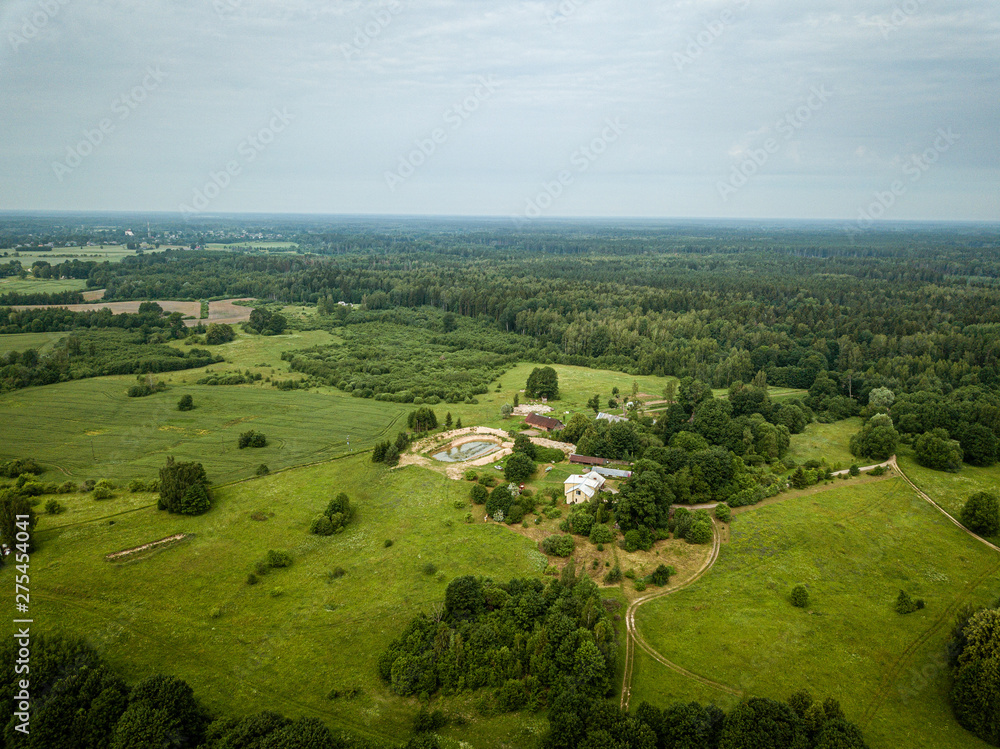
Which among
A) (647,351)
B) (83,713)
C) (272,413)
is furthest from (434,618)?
(647,351)

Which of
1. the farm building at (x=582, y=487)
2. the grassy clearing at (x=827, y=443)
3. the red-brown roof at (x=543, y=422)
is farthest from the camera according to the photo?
the red-brown roof at (x=543, y=422)

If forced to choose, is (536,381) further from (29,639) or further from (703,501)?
(29,639)

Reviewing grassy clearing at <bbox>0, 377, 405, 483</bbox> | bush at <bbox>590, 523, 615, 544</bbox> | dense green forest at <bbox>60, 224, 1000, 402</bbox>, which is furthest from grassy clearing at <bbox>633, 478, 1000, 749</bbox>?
dense green forest at <bbox>60, 224, 1000, 402</bbox>

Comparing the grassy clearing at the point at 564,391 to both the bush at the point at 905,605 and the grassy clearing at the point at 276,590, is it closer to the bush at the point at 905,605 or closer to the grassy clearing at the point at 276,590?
the grassy clearing at the point at 276,590

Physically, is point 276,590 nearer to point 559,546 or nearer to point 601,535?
point 559,546

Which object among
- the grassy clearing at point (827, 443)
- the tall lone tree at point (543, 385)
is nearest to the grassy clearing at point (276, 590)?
the tall lone tree at point (543, 385)

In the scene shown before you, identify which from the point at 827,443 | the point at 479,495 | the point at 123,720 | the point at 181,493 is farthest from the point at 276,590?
the point at 827,443

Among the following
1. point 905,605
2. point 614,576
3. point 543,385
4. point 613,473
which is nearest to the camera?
point 905,605
